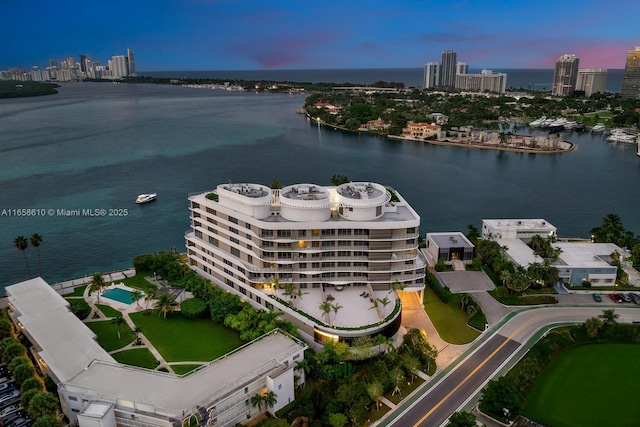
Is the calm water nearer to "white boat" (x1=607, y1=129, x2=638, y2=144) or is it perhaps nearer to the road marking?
"white boat" (x1=607, y1=129, x2=638, y2=144)

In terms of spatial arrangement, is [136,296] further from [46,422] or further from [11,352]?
[46,422]

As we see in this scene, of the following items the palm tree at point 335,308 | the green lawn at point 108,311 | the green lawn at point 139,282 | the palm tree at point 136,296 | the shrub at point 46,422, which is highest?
the palm tree at point 335,308

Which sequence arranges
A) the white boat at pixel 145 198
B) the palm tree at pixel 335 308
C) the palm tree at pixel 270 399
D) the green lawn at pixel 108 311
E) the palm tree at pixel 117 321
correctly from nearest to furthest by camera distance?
the palm tree at pixel 270 399 < the palm tree at pixel 335 308 < the palm tree at pixel 117 321 < the green lawn at pixel 108 311 < the white boat at pixel 145 198

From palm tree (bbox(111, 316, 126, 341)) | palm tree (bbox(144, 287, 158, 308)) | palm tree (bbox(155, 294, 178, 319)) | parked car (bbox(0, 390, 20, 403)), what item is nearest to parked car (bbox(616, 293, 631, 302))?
palm tree (bbox(155, 294, 178, 319))

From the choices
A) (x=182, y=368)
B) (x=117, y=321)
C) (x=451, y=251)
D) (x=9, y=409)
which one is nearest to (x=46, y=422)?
(x=9, y=409)

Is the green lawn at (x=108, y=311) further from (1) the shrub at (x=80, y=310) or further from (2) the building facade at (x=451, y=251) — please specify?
(2) the building facade at (x=451, y=251)

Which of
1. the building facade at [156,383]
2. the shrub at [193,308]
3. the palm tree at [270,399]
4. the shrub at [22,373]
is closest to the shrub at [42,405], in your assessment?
the building facade at [156,383]
